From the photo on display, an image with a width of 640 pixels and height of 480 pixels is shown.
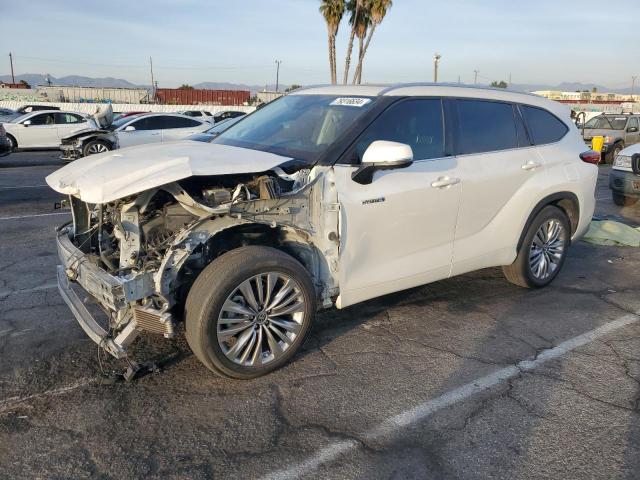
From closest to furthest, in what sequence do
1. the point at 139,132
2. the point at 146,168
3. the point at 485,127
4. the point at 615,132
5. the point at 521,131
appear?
the point at 146,168 < the point at 485,127 < the point at 521,131 < the point at 139,132 < the point at 615,132

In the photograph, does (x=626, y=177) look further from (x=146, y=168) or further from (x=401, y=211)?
(x=146, y=168)

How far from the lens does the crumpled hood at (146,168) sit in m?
3.14

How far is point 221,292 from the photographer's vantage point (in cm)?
326

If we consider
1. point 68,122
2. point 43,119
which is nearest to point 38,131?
point 43,119

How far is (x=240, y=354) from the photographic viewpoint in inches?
137

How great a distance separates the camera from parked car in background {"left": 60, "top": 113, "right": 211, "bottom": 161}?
1658cm

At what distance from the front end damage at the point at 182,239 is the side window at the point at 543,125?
2475mm

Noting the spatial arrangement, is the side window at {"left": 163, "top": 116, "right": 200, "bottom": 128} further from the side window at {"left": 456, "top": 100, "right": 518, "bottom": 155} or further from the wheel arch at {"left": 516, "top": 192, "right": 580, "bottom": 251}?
the wheel arch at {"left": 516, "top": 192, "right": 580, "bottom": 251}

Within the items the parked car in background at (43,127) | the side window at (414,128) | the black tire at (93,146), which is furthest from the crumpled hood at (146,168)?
the parked car in background at (43,127)

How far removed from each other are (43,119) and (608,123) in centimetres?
1964

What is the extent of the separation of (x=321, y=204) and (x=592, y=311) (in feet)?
9.51

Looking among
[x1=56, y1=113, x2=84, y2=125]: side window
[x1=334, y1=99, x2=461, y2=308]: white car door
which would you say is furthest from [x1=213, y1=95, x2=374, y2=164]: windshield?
[x1=56, y1=113, x2=84, y2=125]: side window

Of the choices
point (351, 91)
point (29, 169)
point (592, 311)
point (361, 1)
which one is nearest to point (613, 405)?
point (592, 311)

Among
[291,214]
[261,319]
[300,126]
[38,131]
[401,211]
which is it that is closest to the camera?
[261,319]
